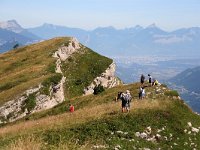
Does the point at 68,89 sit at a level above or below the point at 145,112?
below

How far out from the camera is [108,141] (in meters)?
32.8

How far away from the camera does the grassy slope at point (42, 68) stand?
77.9m

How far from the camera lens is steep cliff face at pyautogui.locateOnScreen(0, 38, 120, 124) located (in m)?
69.8

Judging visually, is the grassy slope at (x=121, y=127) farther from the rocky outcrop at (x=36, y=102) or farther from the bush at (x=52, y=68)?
the bush at (x=52, y=68)

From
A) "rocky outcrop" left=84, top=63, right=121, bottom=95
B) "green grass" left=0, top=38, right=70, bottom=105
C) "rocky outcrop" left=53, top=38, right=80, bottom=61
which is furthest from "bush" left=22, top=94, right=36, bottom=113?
"rocky outcrop" left=53, top=38, right=80, bottom=61

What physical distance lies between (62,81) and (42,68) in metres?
5.90

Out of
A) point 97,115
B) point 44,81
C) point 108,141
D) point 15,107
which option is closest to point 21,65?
point 44,81

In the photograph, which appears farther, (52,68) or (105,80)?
(105,80)

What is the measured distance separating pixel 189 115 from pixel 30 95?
36333 mm

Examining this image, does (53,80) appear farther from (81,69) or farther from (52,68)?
(81,69)

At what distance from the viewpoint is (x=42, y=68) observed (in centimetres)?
8812

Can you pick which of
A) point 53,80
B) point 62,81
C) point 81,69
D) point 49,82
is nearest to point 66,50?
point 81,69

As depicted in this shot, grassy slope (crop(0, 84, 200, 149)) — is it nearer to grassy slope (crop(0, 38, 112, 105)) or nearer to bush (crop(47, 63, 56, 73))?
grassy slope (crop(0, 38, 112, 105))

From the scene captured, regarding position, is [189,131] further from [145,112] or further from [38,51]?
[38,51]
